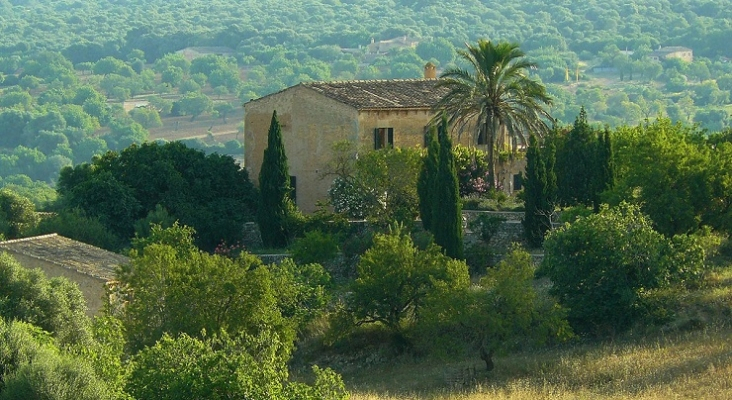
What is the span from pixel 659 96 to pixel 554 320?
112980 millimetres

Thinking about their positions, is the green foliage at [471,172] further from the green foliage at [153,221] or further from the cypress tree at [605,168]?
the green foliage at [153,221]

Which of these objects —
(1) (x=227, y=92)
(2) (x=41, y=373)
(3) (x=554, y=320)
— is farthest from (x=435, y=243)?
(1) (x=227, y=92)

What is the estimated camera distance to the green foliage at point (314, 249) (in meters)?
45.0

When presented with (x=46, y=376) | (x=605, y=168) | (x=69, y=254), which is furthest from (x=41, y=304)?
(x=605, y=168)

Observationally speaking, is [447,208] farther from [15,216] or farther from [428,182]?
[15,216]

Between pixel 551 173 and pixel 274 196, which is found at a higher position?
pixel 551 173

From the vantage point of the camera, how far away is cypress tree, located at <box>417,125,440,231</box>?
4481 cm

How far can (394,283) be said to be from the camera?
39.0 metres

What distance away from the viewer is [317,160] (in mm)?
51469

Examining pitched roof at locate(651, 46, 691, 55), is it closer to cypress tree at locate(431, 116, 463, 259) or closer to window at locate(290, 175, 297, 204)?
window at locate(290, 175, 297, 204)

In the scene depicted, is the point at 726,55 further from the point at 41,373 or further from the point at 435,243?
the point at 41,373

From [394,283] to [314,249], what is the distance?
6.40 m

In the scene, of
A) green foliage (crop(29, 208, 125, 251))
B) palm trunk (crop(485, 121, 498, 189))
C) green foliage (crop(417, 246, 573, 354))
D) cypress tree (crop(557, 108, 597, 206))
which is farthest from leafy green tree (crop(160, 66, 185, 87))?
green foliage (crop(417, 246, 573, 354))

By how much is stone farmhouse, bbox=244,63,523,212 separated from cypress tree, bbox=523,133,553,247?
6.71 meters
